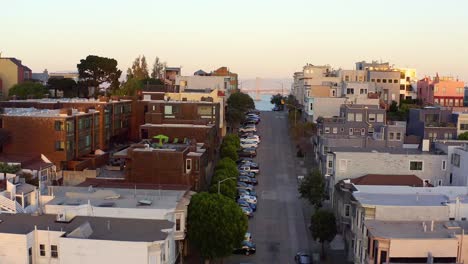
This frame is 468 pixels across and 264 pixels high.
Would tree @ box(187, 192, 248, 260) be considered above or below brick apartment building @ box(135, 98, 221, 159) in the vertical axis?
below

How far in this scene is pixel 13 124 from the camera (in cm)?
5841

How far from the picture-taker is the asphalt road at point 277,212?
4359cm

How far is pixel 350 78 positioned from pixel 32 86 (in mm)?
61071

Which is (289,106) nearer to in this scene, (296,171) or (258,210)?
(296,171)

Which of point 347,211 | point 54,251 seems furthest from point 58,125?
point 347,211

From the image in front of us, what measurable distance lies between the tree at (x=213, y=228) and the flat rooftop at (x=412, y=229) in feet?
30.5

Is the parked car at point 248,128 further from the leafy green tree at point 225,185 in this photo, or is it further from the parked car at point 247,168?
the leafy green tree at point 225,185

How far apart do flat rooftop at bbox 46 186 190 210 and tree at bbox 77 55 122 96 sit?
56.9 metres

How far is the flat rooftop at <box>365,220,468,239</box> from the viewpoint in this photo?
104 feet

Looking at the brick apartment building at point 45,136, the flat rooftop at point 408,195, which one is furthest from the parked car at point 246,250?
the brick apartment building at point 45,136

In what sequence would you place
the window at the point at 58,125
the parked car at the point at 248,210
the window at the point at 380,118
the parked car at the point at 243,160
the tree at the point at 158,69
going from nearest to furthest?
the parked car at the point at 248,210
the window at the point at 58,125
the parked car at the point at 243,160
the window at the point at 380,118
the tree at the point at 158,69

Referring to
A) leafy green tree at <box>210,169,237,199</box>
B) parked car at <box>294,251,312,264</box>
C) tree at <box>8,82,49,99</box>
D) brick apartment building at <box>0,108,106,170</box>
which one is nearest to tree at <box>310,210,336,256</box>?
parked car at <box>294,251,312,264</box>

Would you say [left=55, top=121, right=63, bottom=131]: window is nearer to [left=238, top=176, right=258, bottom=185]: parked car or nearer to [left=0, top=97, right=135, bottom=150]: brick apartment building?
[left=0, top=97, right=135, bottom=150]: brick apartment building

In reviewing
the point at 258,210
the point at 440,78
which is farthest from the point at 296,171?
the point at 440,78
